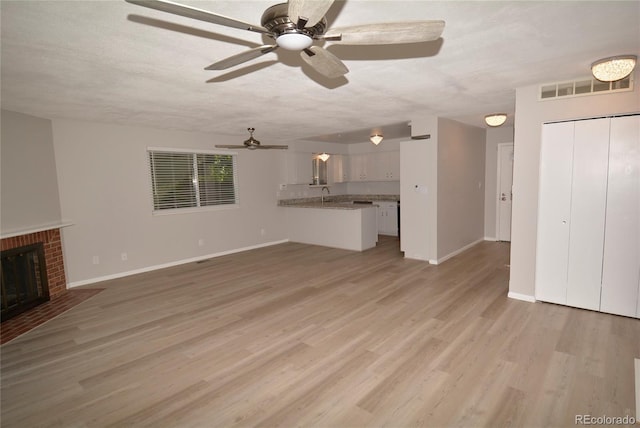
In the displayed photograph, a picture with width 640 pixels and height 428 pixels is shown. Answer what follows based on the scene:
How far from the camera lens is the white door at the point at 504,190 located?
6832 mm

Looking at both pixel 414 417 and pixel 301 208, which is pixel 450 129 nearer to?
pixel 301 208

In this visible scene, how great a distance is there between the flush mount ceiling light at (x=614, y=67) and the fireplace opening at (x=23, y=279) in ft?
21.7

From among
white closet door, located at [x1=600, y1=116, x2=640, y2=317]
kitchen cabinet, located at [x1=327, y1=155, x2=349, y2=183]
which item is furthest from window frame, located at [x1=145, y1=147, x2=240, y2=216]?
white closet door, located at [x1=600, y1=116, x2=640, y2=317]

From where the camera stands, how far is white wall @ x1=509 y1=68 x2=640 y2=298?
3357 millimetres

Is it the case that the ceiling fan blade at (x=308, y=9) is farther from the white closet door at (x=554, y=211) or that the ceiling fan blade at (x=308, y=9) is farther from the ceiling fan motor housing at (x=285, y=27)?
the white closet door at (x=554, y=211)

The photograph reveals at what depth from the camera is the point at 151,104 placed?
392 centimetres

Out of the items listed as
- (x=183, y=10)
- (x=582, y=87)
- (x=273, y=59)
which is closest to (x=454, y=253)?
(x=582, y=87)

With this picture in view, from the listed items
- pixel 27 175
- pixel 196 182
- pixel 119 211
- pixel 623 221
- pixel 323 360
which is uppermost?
pixel 27 175

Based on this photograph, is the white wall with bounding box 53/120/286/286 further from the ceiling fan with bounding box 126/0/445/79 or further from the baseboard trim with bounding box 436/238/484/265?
the ceiling fan with bounding box 126/0/445/79

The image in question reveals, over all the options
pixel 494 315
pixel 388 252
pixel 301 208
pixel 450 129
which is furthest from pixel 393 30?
pixel 301 208

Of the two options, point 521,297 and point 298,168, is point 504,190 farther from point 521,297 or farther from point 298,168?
point 298,168

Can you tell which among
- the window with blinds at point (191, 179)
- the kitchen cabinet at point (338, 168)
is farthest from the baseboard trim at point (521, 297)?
the kitchen cabinet at point (338, 168)

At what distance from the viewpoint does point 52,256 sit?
4500mm

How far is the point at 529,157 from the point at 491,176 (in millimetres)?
3692
